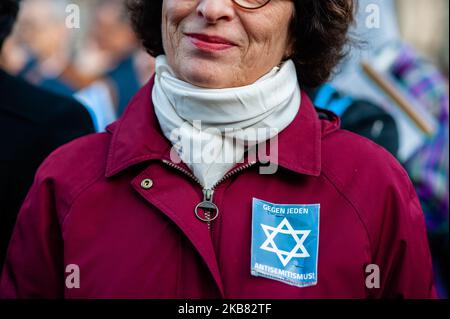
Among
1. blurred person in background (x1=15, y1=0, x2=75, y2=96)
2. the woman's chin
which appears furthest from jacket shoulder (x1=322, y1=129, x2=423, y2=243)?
blurred person in background (x1=15, y1=0, x2=75, y2=96)

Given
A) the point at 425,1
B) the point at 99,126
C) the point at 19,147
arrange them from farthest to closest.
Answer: the point at 425,1
the point at 99,126
the point at 19,147

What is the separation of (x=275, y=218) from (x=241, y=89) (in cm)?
39

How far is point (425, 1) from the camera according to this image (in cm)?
399

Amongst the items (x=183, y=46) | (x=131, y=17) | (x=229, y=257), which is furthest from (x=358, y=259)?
(x=131, y=17)

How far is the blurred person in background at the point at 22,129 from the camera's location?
273 cm

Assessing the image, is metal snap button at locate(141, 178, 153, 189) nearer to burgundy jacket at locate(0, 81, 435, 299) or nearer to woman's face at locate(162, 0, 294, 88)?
burgundy jacket at locate(0, 81, 435, 299)

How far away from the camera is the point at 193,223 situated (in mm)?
2107

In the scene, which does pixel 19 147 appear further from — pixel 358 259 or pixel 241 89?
pixel 358 259

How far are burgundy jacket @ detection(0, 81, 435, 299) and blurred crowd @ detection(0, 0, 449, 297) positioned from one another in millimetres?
1173

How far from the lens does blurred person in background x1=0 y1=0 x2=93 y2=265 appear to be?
108 inches

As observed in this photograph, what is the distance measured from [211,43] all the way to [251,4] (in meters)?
0.16

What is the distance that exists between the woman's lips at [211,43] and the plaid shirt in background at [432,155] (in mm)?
1956

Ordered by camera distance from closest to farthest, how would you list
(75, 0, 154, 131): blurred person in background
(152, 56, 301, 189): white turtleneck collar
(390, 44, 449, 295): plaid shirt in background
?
(152, 56, 301, 189): white turtleneck collar
(390, 44, 449, 295): plaid shirt in background
(75, 0, 154, 131): blurred person in background

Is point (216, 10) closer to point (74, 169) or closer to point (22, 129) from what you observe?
point (74, 169)
